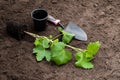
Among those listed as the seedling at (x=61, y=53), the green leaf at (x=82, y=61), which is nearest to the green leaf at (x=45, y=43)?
the seedling at (x=61, y=53)

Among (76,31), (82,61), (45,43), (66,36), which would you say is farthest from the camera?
(76,31)

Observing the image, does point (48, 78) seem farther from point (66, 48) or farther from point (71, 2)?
point (71, 2)

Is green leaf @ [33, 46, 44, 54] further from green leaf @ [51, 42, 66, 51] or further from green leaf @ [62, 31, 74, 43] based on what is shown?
Result: green leaf @ [62, 31, 74, 43]

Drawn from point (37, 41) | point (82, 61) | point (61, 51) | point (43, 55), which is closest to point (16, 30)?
point (37, 41)

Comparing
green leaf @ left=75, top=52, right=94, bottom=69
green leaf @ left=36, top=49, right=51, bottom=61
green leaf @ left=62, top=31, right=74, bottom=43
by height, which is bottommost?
green leaf @ left=36, top=49, right=51, bottom=61

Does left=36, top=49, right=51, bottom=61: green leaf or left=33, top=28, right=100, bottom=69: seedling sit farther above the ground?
left=33, top=28, right=100, bottom=69: seedling

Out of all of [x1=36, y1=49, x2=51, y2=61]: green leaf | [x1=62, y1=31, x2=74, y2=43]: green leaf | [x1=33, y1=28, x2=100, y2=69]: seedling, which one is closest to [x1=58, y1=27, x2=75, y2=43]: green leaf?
[x1=62, y1=31, x2=74, y2=43]: green leaf

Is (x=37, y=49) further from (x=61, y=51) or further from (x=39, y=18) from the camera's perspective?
(x=39, y=18)
